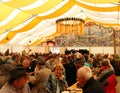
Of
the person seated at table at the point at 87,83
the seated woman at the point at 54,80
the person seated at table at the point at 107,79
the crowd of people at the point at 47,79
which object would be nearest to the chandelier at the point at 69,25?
the crowd of people at the point at 47,79

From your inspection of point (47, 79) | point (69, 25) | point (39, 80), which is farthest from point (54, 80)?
point (69, 25)

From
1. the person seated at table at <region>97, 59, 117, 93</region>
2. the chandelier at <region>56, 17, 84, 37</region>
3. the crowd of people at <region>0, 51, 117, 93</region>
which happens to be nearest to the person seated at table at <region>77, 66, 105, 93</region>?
the crowd of people at <region>0, 51, 117, 93</region>

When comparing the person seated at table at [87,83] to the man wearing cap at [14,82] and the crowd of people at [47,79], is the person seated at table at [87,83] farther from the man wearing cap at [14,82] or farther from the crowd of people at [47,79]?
the man wearing cap at [14,82]

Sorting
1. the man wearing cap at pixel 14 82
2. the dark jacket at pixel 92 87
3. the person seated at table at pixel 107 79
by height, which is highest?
the man wearing cap at pixel 14 82

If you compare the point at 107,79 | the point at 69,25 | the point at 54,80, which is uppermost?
the point at 69,25

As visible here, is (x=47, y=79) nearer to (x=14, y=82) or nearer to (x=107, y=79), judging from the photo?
(x=107, y=79)

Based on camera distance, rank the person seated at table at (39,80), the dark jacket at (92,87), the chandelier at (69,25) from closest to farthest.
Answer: the dark jacket at (92,87) < the person seated at table at (39,80) < the chandelier at (69,25)

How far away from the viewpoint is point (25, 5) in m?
11.2

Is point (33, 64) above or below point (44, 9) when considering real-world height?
below

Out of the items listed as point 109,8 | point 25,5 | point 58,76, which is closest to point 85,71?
point 58,76

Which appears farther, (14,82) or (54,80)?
(54,80)

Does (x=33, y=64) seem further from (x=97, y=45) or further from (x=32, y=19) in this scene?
(x=97, y=45)

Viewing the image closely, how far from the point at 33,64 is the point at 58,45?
26158mm

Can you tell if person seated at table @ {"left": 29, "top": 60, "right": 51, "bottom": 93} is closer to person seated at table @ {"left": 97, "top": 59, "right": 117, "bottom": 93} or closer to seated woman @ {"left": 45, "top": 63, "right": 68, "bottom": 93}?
seated woman @ {"left": 45, "top": 63, "right": 68, "bottom": 93}
